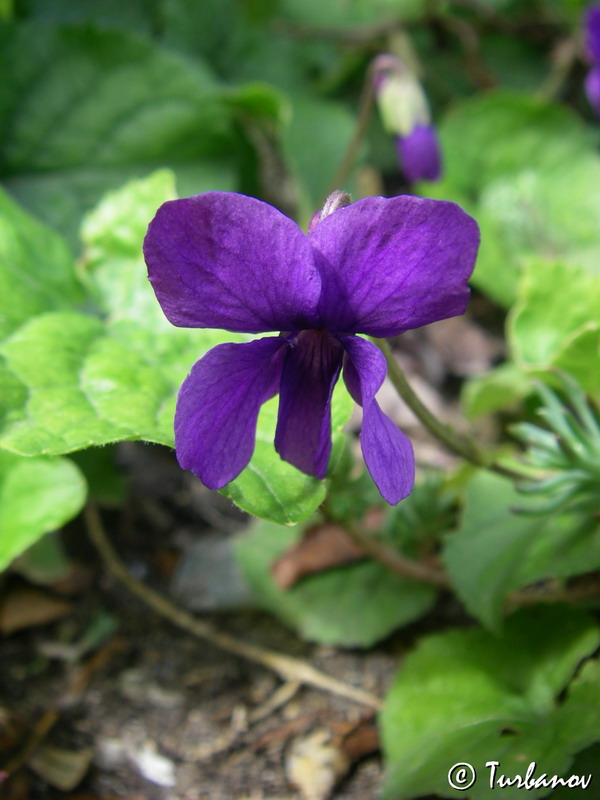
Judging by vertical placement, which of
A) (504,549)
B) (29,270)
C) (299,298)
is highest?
(299,298)

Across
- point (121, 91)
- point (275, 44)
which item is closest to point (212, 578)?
point (121, 91)

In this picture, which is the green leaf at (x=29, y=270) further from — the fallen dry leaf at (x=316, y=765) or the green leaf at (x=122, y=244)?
the fallen dry leaf at (x=316, y=765)

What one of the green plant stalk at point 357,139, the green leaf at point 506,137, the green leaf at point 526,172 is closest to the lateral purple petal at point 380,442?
the green plant stalk at point 357,139

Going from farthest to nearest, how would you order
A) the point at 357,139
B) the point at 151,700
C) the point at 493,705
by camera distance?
1. the point at 357,139
2. the point at 151,700
3. the point at 493,705

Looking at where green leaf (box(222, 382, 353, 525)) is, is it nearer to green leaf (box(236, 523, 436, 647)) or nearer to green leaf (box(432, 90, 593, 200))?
green leaf (box(236, 523, 436, 647))

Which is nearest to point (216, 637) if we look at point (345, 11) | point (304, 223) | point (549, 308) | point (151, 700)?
point (151, 700)

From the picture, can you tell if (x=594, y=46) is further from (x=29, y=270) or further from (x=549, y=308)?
(x=29, y=270)

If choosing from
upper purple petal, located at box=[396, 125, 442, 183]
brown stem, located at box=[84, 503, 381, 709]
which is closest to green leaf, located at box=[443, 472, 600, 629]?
brown stem, located at box=[84, 503, 381, 709]
